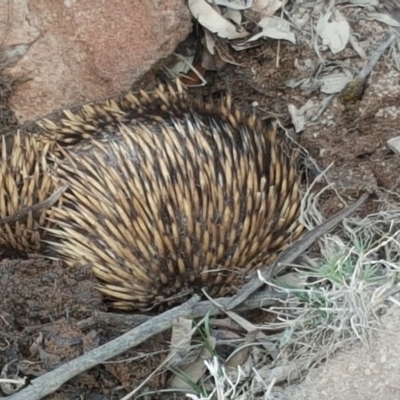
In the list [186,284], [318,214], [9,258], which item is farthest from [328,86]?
[9,258]

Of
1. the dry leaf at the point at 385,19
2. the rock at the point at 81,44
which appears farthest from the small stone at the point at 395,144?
the rock at the point at 81,44

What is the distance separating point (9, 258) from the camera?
256cm

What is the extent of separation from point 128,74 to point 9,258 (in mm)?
637

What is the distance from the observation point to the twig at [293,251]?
97.5 inches

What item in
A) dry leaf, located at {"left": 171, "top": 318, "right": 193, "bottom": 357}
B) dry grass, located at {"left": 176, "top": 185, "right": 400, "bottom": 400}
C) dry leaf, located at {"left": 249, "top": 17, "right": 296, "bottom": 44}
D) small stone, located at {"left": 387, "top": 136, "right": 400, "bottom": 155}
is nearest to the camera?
dry grass, located at {"left": 176, "top": 185, "right": 400, "bottom": 400}

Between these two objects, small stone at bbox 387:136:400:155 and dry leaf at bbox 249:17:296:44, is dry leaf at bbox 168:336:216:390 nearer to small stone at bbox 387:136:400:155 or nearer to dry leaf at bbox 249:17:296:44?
small stone at bbox 387:136:400:155

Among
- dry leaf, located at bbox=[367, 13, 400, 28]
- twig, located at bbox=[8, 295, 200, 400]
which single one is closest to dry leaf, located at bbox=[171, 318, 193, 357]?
twig, located at bbox=[8, 295, 200, 400]

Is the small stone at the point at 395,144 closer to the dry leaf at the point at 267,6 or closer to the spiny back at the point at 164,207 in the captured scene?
the spiny back at the point at 164,207

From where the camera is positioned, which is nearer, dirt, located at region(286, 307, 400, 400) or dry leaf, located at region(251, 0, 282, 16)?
dirt, located at region(286, 307, 400, 400)

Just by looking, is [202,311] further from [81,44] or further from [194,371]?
[81,44]

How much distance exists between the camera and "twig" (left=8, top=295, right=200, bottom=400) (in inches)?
87.7

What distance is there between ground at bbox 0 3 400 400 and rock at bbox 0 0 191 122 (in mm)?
132

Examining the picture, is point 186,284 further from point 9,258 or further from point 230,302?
point 9,258

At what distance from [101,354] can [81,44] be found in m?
0.94
